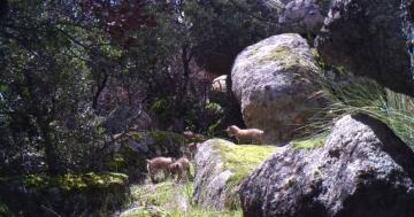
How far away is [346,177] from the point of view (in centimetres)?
436

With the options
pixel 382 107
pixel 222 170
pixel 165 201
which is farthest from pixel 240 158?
pixel 382 107

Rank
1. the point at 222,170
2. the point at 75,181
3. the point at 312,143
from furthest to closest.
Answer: the point at 75,181 < the point at 222,170 < the point at 312,143

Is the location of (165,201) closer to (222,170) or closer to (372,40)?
(222,170)

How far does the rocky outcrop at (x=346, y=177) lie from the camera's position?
4.23 metres

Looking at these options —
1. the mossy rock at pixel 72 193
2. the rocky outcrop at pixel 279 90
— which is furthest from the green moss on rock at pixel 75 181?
the rocky outcrop at pixel 279 90

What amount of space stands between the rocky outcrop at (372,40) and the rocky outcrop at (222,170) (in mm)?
2059

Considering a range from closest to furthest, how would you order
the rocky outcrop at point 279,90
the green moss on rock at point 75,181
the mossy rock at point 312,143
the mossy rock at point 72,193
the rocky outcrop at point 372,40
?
1. the rocky outcrop at point 372,40
2. the mossy rock at point 312,143
3. the mossy rock at point 72,193
4. the green moss on rock at point 75,181
5. the rocky outcrop at point 279,90

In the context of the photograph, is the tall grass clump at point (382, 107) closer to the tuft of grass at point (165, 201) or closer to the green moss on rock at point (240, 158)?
the green moss on rock at point (240, 158)

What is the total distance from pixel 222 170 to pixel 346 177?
2.36 meters

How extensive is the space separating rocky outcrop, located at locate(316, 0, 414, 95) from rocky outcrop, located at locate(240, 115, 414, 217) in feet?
1.28

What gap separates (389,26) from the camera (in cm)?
417

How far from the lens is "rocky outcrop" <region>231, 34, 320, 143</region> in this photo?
32.6ft

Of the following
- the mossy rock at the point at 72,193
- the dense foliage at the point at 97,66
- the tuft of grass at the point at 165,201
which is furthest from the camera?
the mossy rock at the point at 72,193

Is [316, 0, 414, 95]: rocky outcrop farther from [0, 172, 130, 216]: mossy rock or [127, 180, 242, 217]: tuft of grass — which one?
[0, 172, 130, 216]: mossy rock
